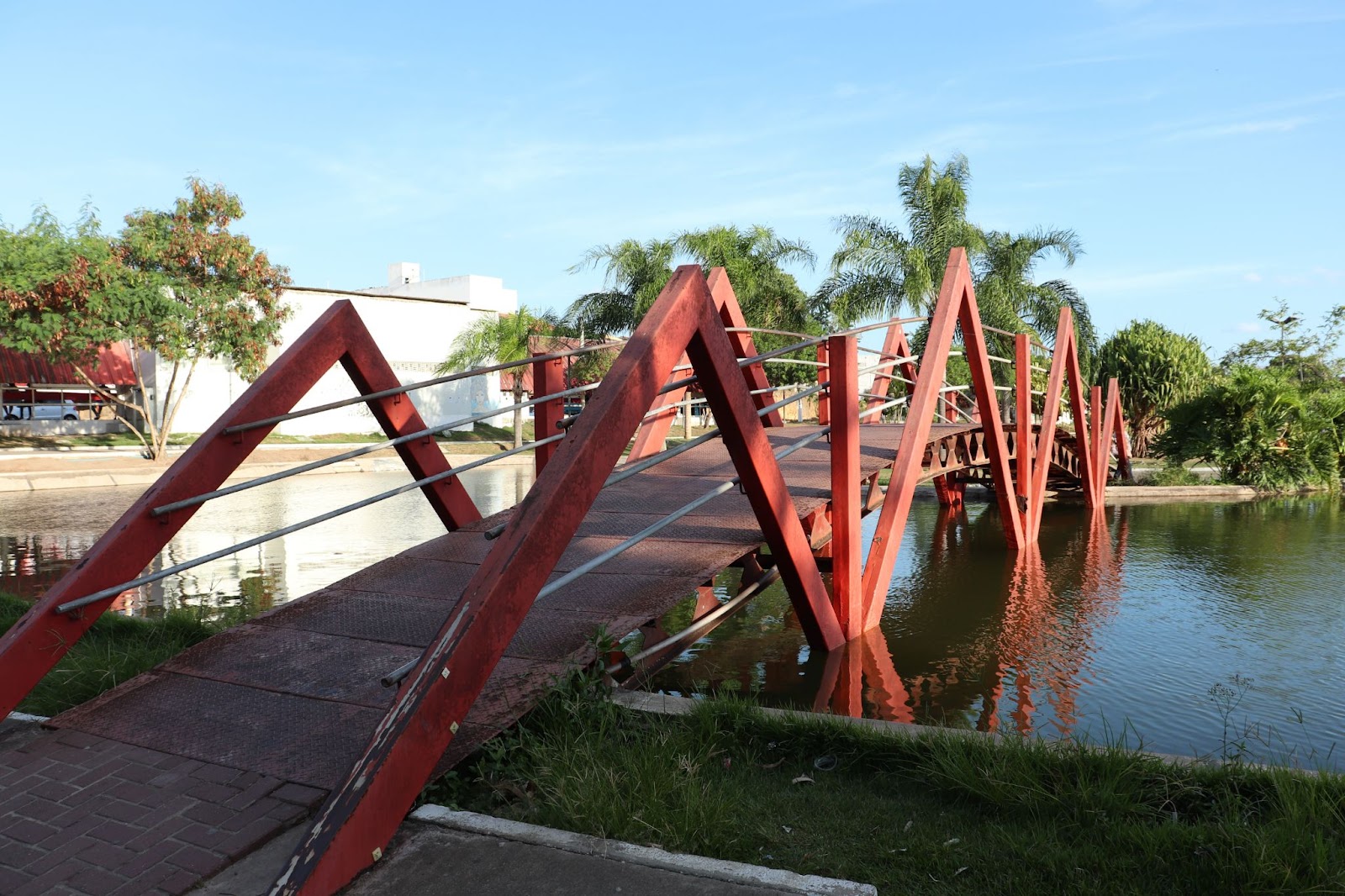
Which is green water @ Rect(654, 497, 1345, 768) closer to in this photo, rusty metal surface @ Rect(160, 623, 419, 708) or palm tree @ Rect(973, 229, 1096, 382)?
rusty metal surface @ Rect(160, 623, 419, 708)

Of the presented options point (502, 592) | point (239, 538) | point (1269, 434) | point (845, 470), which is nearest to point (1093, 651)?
point (845, 470)

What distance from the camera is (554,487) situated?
139 inches

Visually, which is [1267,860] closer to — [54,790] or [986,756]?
[986,756]

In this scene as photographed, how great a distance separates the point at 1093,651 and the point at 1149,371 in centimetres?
2230

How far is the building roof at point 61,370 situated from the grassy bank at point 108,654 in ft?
87.0

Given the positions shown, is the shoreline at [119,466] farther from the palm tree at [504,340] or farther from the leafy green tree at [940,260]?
the leafy green tree at [940,260]

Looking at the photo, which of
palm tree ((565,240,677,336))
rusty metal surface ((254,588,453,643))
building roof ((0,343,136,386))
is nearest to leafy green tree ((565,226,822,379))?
palm tree ((565,240,677,336))

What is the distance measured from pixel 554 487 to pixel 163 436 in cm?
2699

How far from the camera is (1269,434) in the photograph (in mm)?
20438

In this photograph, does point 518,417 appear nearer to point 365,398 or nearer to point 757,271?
point 757,271

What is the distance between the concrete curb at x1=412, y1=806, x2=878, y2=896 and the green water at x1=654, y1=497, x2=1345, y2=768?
1482mm

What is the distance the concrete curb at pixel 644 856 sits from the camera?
9.24 ft

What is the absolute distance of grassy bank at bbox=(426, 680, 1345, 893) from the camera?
2.97 m

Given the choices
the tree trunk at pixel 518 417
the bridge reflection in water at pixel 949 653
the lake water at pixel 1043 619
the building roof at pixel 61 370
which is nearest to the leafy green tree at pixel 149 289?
the building roof at pixel 61 370
